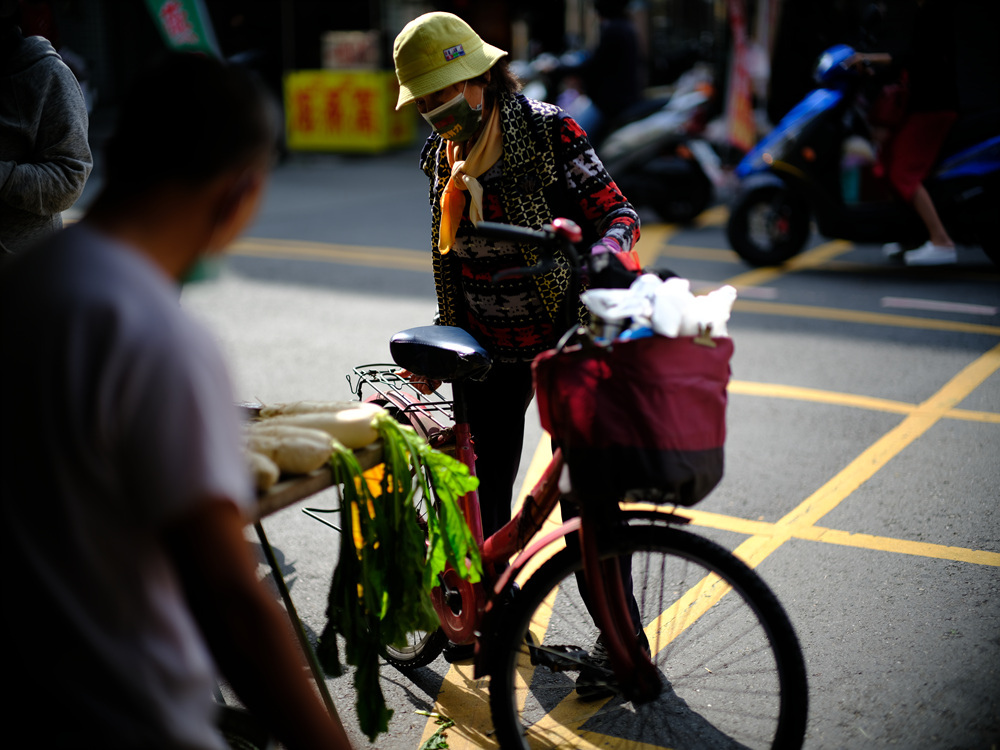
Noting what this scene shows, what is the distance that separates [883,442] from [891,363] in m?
1.27

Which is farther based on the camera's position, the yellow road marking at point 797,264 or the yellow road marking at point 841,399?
the yellow road marking at point 797,264

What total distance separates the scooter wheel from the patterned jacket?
18.2ft

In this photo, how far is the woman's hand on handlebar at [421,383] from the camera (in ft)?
9.53

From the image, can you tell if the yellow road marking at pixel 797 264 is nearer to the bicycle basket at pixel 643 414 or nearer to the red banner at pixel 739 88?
the red banner at pixel 739 88

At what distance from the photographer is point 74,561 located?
4.21ft

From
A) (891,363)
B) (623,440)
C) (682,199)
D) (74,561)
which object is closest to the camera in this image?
(74,561)

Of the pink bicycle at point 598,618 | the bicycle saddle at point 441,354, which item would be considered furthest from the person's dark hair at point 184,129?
the bicycle saddle at point 441,354

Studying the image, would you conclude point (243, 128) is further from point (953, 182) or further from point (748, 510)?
point (953, 182)

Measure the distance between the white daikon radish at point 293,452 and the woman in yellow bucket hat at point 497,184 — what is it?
0.93 metres

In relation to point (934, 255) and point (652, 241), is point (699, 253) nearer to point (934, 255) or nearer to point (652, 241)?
point (652, 241)

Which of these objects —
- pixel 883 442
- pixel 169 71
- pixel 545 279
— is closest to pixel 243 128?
pixel 169 71

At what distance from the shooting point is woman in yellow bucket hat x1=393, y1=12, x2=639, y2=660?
272 cm

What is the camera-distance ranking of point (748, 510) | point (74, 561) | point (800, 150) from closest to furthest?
point (74, 561)
point (748, 510)
point (800, 150)

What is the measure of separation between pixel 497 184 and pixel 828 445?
2.71 meters
